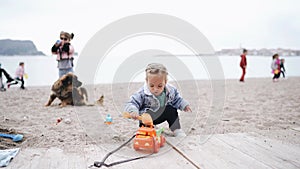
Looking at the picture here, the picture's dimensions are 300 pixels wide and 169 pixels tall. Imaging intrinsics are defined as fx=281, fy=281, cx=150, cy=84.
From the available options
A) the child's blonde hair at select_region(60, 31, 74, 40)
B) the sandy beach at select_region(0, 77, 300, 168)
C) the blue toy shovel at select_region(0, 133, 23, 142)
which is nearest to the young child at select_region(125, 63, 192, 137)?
the sandy beach at select_region(0, 77, 300, 168)

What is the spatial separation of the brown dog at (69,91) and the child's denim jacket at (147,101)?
2626 mm

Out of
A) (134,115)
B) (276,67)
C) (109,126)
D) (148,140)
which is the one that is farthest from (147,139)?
(276,67)

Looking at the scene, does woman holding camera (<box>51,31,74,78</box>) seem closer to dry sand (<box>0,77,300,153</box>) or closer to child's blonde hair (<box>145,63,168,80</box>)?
dry sand (<box>0,77,300,153</box>)

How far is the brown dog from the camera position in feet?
16.8

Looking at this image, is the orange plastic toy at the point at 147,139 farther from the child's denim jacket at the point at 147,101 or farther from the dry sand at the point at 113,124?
the dry sand at the point at 113,124

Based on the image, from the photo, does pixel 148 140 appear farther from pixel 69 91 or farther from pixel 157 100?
pixel 69 91

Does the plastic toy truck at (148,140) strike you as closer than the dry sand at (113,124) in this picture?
Yes

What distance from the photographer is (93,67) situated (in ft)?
9.31

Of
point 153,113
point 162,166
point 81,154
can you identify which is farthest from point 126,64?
point 162,166

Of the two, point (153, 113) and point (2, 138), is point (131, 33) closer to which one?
point (153, 113)

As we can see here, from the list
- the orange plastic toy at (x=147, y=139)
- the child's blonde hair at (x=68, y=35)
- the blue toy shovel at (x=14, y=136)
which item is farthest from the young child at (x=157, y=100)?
the child's blonde hair at (x=68, y=35)

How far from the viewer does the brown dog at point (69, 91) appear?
5.13 metres

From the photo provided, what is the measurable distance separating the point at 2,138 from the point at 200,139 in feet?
6.29

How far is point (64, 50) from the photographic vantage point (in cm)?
546
